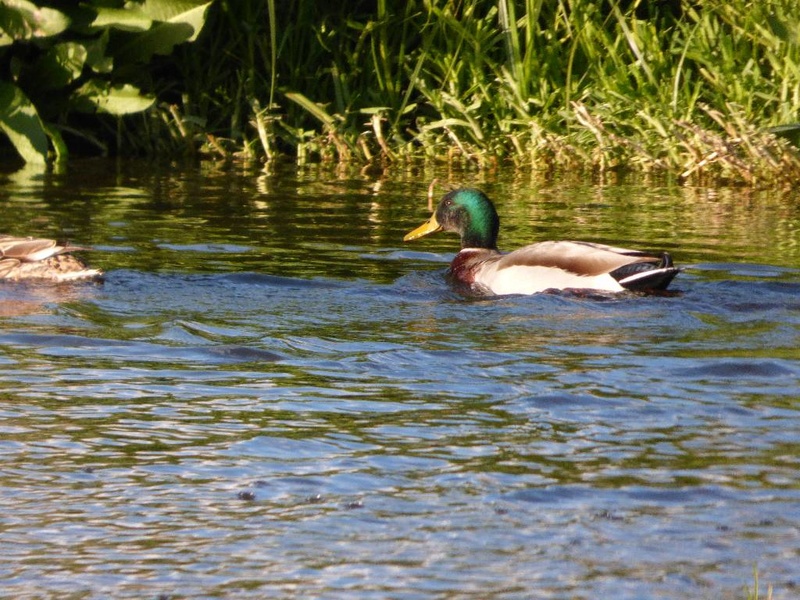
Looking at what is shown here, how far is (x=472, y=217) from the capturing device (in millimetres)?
8258

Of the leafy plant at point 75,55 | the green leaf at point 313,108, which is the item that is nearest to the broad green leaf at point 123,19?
the leafy plant at point 75,55

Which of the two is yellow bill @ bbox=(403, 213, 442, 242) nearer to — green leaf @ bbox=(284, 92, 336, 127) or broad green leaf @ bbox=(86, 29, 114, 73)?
green leaf @ bbox=(284, 92, 336, 127)

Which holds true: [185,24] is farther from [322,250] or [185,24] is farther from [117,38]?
[322,250]

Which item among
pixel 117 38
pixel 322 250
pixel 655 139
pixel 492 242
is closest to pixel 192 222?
pixel 322 250

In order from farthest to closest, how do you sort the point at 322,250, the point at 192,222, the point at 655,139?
the point at 655,139
the point at 192,222
the point at 322,250

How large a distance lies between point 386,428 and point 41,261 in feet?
10.3

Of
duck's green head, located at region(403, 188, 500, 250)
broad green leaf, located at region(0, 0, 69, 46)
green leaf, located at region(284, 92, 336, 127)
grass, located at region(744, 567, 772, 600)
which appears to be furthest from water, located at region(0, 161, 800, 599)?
green leaf, located at region(284, 92, 336, 127)

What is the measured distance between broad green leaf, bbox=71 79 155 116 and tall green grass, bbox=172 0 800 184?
2.85ft

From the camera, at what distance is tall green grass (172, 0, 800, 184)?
10969 millimetres

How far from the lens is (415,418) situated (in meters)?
4.77

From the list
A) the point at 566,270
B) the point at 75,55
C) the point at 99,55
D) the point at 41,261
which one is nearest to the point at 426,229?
the point at 566,270

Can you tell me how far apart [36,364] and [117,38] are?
655 centimetres

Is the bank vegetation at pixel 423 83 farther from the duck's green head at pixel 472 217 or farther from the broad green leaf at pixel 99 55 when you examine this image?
the duck's green head at pixel 472 217

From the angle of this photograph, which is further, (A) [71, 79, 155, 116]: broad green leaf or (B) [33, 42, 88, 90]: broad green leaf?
(A) [71, 79, 155, 116]: broad green leaf
